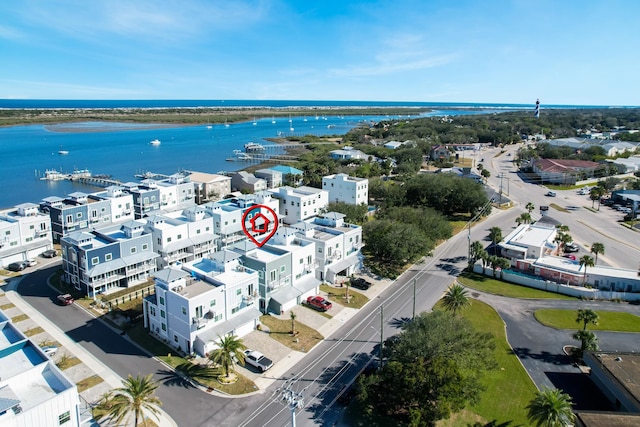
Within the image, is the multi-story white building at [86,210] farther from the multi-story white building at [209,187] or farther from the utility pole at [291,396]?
the utility pole at [291,396]

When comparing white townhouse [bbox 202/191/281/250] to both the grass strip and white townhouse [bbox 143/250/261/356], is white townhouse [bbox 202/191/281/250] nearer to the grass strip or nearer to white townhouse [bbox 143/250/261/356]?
white townhouse [bbox 143/250/261/356]

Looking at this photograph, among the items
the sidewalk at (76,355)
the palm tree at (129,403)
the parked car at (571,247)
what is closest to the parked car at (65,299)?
the sidewalk at (76,355)

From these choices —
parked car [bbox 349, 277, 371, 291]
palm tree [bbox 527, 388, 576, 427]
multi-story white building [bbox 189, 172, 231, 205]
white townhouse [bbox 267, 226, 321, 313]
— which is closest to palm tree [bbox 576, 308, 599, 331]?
palm tree [bbox 527, 388, 576, 427]

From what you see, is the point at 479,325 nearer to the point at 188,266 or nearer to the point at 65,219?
the point at 188,266

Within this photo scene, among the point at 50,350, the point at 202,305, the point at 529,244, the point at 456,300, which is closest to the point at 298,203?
the point at 529,244

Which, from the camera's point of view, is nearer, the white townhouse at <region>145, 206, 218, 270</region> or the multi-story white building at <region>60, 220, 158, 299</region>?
the multi-story white building at <region>60, 220, 158, 299</region>

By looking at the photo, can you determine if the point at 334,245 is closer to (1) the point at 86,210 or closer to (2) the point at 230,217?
(2) the point at 230,217
